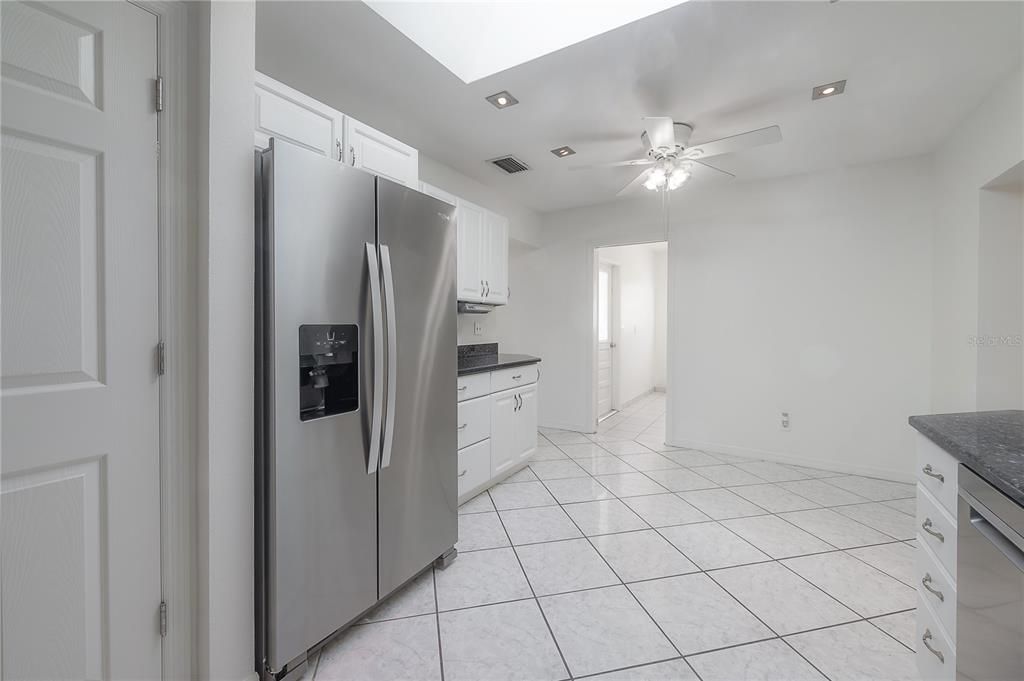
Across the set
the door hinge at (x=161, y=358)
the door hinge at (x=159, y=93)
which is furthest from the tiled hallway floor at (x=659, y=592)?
the door hinge at (x=159, y=93)

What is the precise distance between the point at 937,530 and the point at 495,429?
2.23 m

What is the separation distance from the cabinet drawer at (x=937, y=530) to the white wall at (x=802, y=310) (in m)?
2.50

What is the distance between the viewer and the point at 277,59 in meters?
1.99

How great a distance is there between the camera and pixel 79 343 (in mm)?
1004

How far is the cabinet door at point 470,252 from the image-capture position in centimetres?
316

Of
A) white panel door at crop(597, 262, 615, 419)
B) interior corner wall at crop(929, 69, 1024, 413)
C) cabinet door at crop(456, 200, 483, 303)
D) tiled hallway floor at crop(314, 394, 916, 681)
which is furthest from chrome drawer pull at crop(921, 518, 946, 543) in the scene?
white panel door at crop(597, 262, 615, 419)

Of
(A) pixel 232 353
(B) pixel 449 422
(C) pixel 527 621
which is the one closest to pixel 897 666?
(C) pixel 527 621

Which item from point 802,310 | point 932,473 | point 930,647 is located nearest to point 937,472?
point 932,473

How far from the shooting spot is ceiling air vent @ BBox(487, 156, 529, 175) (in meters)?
3.23

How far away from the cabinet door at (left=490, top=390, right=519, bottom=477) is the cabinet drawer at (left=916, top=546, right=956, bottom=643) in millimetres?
2172

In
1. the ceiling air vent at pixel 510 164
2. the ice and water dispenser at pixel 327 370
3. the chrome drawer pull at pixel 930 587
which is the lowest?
the chrome drawer pull at pixel 930 587

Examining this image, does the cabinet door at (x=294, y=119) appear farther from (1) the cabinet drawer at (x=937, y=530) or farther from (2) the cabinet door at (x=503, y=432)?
(1) the cabinet drawer at (x=937, y=530)

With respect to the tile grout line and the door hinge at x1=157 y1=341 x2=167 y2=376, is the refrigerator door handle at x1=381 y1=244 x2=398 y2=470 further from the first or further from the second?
the tile grout line

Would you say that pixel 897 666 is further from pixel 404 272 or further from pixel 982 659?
pixel 404 272
